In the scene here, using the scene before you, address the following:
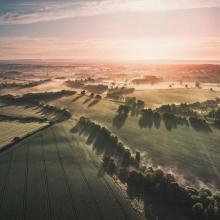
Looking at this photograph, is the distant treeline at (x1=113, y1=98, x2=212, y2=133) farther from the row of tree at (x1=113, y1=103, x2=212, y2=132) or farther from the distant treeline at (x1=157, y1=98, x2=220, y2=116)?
the distant treeline at (x1=157, y1=98, x2=220, y2=116)

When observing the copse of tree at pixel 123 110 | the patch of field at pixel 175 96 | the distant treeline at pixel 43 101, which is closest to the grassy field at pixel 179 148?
the copse of tree at pixel 123 110

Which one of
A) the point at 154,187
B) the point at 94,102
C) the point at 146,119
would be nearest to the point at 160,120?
the point at 146,119

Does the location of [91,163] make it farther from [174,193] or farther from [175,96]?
[175,96]

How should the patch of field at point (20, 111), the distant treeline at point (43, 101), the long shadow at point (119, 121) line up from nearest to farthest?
the long shadow at point (119, 121) < the distant treeline at point (43, 101) < the patch of field at point (20, 111)

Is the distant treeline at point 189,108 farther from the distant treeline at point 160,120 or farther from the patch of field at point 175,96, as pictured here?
the patch of field at point 175,96

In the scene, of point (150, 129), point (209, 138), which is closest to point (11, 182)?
point (150, 129)

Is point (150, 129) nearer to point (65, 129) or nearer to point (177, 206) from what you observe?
point (65, 129)
